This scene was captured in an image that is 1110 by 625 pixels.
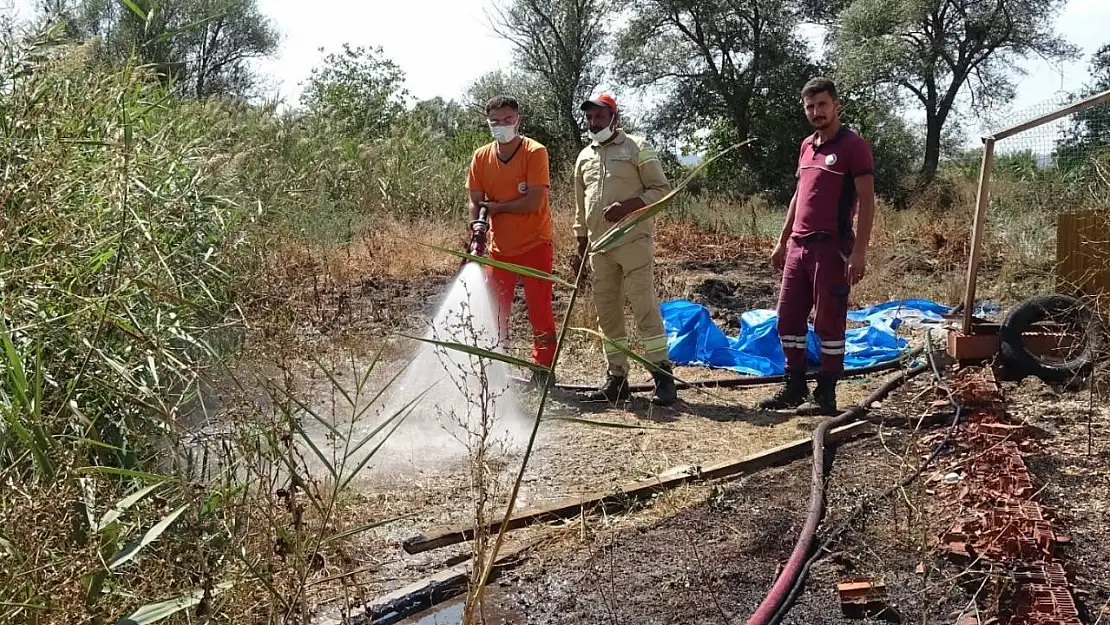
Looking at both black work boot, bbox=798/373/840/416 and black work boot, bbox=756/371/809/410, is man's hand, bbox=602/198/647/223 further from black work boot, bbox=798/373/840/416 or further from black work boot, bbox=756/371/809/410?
black work boot, bbox=798/373/840/416

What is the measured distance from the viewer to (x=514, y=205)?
241 inches

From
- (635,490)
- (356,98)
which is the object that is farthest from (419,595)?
(356,98)

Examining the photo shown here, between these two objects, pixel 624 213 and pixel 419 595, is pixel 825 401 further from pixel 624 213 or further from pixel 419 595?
pixel 419 595

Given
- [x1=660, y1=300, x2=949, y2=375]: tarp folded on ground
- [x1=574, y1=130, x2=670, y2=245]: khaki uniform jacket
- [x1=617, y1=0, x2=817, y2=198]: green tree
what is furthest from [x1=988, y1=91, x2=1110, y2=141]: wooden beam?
[x1=617, y1=0, x2=817, y2=198]: green tree

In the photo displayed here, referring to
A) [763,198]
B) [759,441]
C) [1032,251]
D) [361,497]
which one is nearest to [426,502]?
[361,497]

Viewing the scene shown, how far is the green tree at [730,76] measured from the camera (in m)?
25.2

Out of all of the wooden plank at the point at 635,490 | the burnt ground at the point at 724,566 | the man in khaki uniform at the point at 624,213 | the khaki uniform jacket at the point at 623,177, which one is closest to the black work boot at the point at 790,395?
the man in khaki uniform at the point at 624,213

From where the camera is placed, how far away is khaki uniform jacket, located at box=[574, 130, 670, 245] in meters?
5.85

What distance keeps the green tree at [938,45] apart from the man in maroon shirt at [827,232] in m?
21.7

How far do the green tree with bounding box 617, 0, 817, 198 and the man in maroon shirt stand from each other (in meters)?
19.7

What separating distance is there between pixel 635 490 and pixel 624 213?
208 centimetres

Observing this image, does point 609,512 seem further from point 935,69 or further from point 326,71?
point 935,69

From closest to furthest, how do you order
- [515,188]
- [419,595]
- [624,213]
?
[419,595]
[624,213]
[515,188]

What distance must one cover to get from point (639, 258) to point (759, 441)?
141cm
